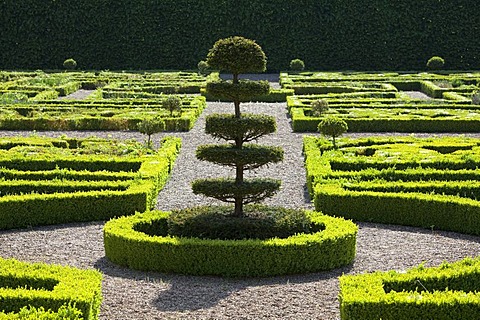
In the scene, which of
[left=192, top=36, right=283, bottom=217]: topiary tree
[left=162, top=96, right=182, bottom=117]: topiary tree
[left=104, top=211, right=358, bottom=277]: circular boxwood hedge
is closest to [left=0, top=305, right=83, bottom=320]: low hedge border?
[left=104, top=211, right=358, bottom=277]: circular boxwood hedge

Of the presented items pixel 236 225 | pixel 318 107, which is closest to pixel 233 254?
pixel 236 225

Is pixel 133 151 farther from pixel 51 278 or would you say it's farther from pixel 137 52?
pixel 137 52

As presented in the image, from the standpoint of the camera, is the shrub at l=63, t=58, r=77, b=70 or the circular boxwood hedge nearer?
the circular boxwood hedge

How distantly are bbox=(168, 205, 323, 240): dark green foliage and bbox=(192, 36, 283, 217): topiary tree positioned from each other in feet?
1.04

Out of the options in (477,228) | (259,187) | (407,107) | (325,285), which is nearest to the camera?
(325,285)

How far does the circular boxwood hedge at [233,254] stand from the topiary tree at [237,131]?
1.03 meters

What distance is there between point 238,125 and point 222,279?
2.28 metres

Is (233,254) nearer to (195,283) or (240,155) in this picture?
(195,283)

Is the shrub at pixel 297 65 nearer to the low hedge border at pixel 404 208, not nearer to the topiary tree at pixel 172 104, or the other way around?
the topiary tree at pixel 172 104

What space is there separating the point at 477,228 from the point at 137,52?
111 ft

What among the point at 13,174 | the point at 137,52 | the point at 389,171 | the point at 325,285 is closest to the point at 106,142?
the point at 13,174

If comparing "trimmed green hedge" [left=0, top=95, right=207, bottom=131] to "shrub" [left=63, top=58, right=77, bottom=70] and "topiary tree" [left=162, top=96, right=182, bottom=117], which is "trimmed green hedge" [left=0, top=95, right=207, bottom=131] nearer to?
"topiary tree" [left=162, top=96, right=182, bottom=117]

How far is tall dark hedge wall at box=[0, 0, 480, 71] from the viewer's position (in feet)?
147

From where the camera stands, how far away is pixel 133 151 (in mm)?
18984
